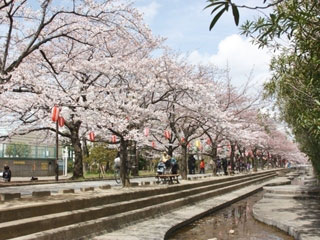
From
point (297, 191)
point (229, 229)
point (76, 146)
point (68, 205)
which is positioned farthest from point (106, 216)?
point (76, 146)

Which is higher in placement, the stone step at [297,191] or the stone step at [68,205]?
the stone step at [68,205]

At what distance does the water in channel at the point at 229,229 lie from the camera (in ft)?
31.7

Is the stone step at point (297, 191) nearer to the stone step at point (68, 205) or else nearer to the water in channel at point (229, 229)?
the water in channel at point (229, 229)

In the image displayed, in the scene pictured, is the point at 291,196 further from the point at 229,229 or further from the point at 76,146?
the point at 76,146

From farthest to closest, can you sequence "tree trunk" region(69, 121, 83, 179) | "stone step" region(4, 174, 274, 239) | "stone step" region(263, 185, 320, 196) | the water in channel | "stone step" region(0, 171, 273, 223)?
1. "tree trunk" region(69, 121, 83, 179)
2. "stone step" region(263, 185, 320, 196)
3. the water in channel
4. "stone step" region(4, 174, 274, 239)
5. "stone step" region(0, 171, 273, 223)

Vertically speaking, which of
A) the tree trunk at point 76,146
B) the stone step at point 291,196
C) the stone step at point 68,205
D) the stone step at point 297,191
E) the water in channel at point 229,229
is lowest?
the water in channel at point 229,229

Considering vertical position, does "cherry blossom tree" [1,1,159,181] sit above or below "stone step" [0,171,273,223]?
above

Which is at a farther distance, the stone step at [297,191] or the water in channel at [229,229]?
the stone step at [297,191]

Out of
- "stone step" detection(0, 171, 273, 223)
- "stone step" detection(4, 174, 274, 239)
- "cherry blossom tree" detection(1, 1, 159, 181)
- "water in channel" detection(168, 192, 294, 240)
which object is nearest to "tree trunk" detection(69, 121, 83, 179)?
"cherry blossom tree" detection(1, 1, 159, 181)

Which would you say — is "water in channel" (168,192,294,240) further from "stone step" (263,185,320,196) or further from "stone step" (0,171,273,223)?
"stone step" (263,185,320,196)

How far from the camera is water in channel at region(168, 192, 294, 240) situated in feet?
31.7

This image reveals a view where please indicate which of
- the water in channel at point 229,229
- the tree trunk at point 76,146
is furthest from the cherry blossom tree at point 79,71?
the water in channel at point 229,229

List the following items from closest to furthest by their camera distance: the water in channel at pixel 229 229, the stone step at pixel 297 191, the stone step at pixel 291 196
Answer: the water in channel at pixel 229 229
the stone step at pixel 291 196
the stone step at pixel 297 191

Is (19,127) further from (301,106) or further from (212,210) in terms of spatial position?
(301,106)
